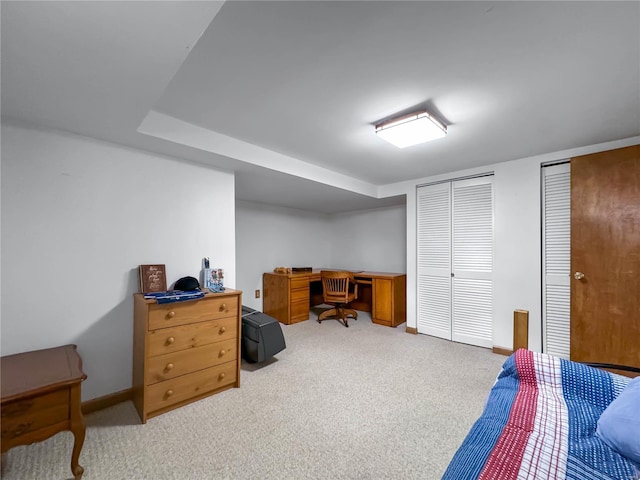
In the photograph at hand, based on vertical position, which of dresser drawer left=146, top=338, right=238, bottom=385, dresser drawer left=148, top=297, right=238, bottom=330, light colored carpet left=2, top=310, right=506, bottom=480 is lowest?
light colored carpet left=2, top=310, right=506, bottom=480

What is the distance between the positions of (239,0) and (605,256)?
3274 mm

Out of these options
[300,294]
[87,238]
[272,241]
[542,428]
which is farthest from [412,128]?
[272,241]

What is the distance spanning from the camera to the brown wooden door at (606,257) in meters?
2.21

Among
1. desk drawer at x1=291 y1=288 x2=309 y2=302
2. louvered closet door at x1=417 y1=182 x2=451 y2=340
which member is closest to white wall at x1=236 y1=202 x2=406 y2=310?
desk drawer at x1=291 y1=288 x2=309 y2=302

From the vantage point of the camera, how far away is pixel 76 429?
1.41 meters

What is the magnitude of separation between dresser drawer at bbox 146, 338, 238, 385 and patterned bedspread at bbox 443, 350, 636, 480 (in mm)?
1863

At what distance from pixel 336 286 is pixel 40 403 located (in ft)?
11.0

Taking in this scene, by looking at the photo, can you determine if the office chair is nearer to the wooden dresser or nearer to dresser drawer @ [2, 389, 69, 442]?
the wooden dresser

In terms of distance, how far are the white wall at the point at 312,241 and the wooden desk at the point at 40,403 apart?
9.37ft

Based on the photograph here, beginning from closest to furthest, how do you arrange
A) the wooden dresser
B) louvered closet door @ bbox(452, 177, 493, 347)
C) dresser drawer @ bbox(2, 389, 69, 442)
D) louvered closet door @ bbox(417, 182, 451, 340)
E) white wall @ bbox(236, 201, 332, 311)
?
dresser drawer @ bbox(2, 389, 69, 442) → the wooden dresser → louvered closet door @ bbox(452, 177, 493, 347) → louvered closet door @ bbox(417, 182, 451, 340) → white wall @ bbox(236, 201, 332, 311)

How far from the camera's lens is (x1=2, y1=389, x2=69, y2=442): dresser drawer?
49.2 inches

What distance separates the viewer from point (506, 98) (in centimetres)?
175

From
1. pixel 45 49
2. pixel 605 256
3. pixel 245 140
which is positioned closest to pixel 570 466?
pixel 605 256

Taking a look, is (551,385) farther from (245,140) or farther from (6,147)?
(6,147)
